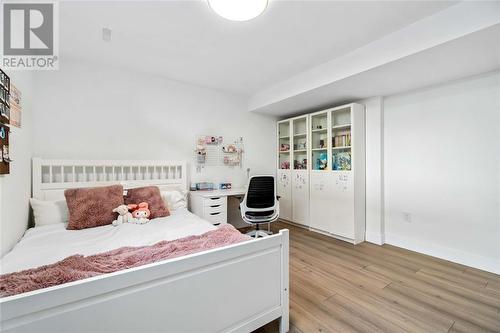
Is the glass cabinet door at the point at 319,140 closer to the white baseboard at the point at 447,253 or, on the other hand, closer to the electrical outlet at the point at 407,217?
the electrical outlet at the point at 407,217

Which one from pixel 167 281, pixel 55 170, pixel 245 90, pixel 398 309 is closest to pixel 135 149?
pixel 55 170

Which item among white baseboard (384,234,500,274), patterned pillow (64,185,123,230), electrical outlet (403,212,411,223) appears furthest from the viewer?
electrical outlet (403,212,411,223)

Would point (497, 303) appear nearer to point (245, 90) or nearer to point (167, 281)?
point (167, 281)

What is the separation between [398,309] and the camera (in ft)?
5.53

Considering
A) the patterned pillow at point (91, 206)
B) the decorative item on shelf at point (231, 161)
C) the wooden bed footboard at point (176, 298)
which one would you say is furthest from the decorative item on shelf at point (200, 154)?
the wooden bed footboard at point (176, 298)

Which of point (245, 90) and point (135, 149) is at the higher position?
point (245, 90)

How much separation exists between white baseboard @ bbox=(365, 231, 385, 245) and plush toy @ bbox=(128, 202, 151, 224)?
2.99m

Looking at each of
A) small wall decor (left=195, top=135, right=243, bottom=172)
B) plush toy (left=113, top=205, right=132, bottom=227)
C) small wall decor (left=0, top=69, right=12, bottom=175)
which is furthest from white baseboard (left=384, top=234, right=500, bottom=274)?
small wall decor (left=0, top=69, right=12, bottom=175)

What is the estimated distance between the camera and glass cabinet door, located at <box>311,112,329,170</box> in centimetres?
358

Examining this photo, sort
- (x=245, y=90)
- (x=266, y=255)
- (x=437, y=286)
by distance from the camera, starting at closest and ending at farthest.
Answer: (x=266, y=255) → (x=437, y=286) → (x=245, y=90)

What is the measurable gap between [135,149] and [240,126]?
1789 millimetres

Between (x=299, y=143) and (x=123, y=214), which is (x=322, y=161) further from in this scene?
(x=123, y=214)

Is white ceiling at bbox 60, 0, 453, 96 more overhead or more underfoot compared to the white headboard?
more overhead

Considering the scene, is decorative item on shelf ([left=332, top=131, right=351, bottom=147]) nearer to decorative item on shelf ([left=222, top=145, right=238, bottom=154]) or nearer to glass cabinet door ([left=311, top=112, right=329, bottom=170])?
glass cabinet door ([left=311, top=112, right=329, bottom=170])
